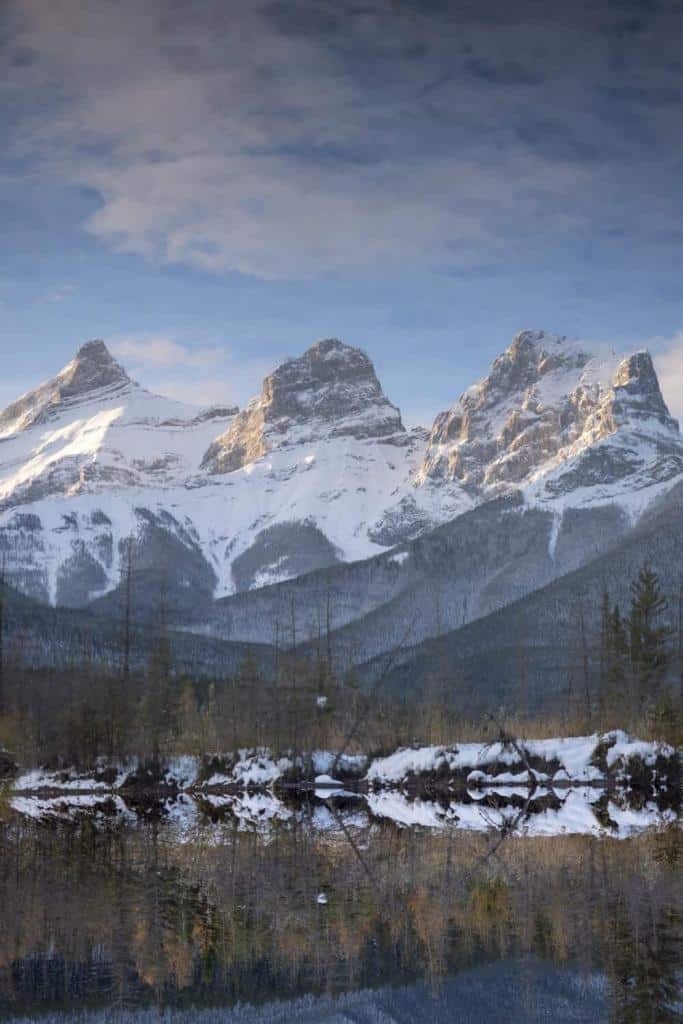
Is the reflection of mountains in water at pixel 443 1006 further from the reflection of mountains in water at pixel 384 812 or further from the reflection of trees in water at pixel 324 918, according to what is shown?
the reflection of mountains in water at pixel 384 812

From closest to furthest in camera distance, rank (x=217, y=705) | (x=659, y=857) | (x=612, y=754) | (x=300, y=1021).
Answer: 1. (x=300, y=1021)
2. (x=659, y=857)
3. (x=612, y=754)
4. (x=217, y=705)

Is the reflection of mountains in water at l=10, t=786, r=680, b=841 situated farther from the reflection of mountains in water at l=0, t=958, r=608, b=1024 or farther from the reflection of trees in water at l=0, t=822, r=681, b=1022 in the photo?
the reflection of mountains in water at l=0, t=958, r=608, b=1024

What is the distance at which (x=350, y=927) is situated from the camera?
2912 centimetres

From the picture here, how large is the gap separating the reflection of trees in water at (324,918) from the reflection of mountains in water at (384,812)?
7.66 m

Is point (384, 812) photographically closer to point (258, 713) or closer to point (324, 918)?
point (324, 918)

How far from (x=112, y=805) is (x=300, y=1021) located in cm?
5705

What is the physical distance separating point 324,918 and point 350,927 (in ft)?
4.63

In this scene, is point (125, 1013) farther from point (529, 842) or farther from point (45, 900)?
point (529, 842)

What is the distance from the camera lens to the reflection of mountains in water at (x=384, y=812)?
5294cm

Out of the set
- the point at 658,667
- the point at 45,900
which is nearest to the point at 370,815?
the point at 45,900

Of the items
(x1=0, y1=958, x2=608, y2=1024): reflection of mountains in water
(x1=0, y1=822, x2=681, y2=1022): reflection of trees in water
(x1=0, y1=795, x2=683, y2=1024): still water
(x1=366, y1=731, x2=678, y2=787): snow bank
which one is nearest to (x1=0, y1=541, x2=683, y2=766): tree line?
(x1=366, y1=731, x2=678, y2=787): snow bank

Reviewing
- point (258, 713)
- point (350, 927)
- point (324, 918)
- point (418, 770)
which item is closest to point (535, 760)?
point (418, 770)

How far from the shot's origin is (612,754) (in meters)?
73.8

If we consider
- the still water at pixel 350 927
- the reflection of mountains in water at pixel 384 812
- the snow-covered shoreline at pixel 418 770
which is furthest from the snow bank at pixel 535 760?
the still water at pixel 350 927
